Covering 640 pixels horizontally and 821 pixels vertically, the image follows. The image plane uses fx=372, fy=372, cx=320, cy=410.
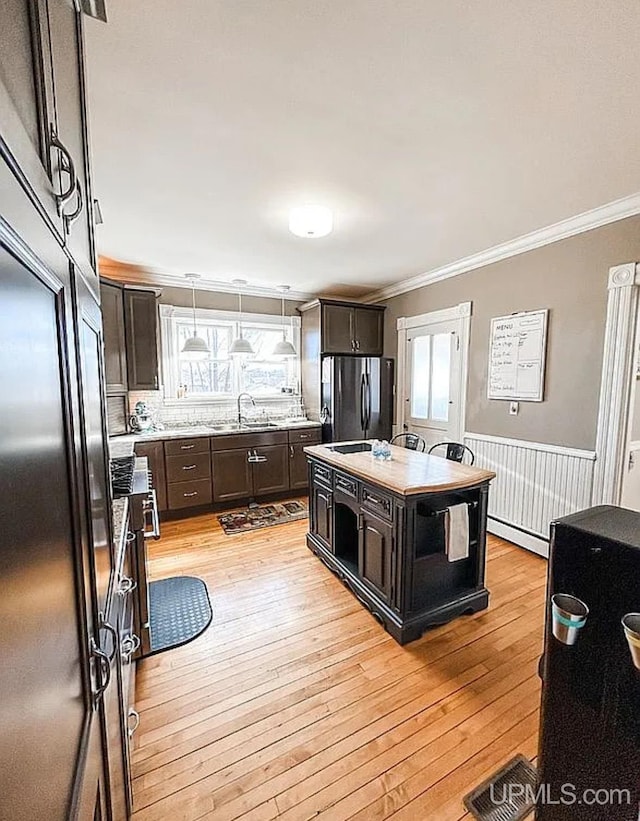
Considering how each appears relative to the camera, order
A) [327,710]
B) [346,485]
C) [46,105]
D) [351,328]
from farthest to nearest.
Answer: [351,328], [346,485], [327,710], [46,105]

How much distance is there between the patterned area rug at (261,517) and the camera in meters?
3.78

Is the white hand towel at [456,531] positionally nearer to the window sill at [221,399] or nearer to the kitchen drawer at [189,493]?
the kitchen drawer at [189,493]

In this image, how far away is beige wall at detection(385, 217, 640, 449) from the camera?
8.94 feet

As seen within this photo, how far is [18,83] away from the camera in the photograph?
1.56 feet

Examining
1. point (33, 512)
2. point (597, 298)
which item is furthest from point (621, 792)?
point (597, 298)

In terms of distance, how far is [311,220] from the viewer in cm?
265

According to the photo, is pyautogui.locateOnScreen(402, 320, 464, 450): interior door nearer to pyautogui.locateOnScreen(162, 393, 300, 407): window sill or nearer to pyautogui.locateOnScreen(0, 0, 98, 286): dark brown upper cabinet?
pyautogui.locateOnScreen(162, 393, 300, 407): window sill

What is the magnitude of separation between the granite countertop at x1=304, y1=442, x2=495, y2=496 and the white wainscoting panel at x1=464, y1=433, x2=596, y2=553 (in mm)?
1099

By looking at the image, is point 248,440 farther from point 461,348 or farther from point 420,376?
point 461,348

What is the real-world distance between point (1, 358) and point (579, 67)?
2.18 meters

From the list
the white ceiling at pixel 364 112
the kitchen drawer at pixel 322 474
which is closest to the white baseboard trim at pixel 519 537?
the kitchen drawer at pixel 322 474

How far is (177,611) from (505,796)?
6.35ft

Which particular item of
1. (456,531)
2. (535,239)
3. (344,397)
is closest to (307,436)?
(344,397)

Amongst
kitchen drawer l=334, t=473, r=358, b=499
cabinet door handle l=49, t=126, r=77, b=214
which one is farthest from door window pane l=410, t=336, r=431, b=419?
cabinet door handle l=49, t=126, r=77, b=214
